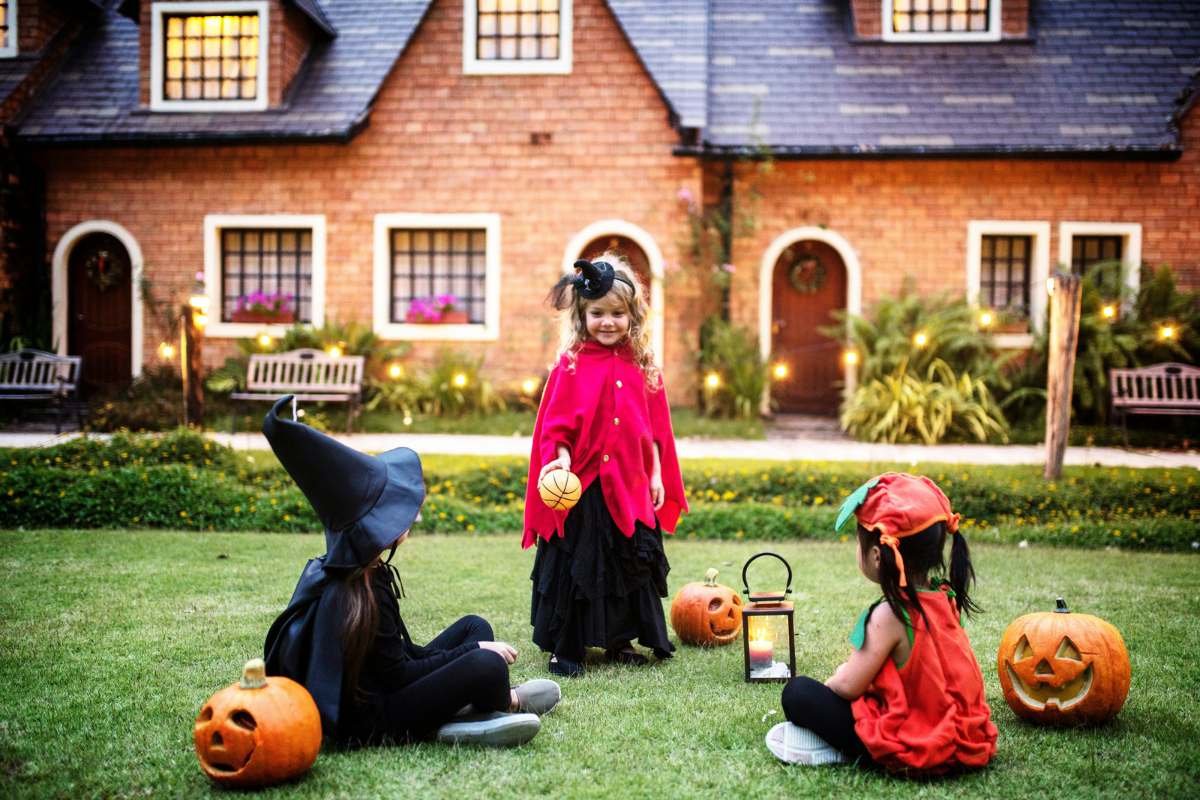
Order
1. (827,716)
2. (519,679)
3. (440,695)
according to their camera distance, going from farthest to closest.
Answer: (519,679), (440,695), (827,716)

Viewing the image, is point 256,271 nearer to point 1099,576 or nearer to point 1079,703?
point 1099,576

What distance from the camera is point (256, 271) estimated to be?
41.7ft

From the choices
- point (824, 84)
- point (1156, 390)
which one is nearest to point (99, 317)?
point (824, 84)

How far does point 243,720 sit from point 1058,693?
2.67 m

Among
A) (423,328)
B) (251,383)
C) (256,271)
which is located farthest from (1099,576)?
(256,271)

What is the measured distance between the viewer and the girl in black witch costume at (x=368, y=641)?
2.61 metres

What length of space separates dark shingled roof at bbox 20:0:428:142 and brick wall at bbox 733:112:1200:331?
5.50 metres

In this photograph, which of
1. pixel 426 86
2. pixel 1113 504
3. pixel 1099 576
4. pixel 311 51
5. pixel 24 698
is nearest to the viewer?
pixel 24 698

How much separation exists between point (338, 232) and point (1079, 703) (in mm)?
11238

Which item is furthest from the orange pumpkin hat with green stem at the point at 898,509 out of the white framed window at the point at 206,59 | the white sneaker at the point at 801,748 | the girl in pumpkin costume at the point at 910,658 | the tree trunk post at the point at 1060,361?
the white framed window at the point at 206,59

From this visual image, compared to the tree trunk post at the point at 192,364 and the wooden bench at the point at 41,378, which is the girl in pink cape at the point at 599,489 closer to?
the tree trunk post at the point at 192,364

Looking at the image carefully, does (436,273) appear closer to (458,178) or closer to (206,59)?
(458,178)

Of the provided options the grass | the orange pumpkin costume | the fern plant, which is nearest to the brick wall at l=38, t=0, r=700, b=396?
the fern plant

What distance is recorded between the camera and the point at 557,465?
12.1ft
